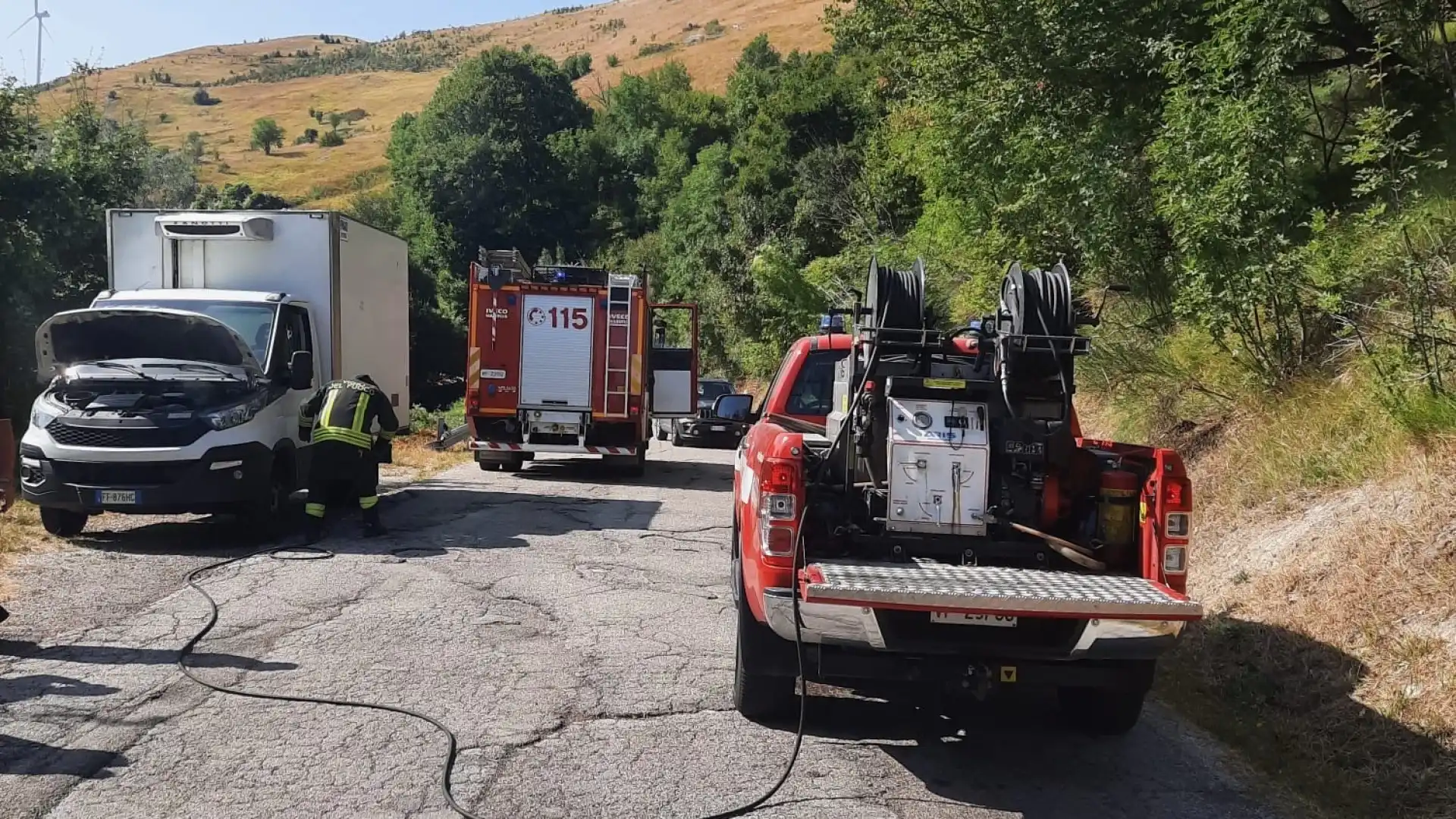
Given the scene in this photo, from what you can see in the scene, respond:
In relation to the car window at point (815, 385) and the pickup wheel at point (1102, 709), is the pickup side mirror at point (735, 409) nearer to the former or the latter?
the car window at point (815, 385)

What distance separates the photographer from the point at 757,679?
5824 mm

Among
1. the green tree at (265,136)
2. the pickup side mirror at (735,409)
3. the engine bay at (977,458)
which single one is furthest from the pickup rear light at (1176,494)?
the green tree at (265,136)

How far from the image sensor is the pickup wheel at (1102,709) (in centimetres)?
584

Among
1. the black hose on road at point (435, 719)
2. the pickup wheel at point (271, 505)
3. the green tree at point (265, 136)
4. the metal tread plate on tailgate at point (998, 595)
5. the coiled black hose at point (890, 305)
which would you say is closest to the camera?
the black hose on road at point (435, 719)

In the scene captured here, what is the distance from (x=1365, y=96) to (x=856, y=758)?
11195mm

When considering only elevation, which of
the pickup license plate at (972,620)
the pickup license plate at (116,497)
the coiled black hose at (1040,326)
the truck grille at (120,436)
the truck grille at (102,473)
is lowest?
the pickup license plate at (116,497)

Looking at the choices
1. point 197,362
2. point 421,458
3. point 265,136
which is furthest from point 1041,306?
point 265,136

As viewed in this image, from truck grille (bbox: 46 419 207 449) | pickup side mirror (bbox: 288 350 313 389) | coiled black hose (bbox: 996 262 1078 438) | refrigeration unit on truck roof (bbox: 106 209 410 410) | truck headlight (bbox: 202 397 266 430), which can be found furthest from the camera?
refrigeration unit on truck roof (bbox: 106 209 410 410)

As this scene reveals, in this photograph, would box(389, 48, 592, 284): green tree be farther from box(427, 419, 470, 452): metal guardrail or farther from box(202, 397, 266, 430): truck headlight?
box(202, 397, 266, 430): truck headlight

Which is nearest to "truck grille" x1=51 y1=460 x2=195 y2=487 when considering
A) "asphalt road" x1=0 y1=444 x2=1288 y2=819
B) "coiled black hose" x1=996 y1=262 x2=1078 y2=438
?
"asphalt road" x1=0 y1=444 x2=1288 y2=819

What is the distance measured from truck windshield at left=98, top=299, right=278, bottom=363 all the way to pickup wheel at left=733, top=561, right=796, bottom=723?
750cm

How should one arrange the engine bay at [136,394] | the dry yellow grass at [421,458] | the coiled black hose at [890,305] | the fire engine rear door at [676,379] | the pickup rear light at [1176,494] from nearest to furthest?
the pickup rear light at [1176,494] < the coiled black hose at [890,305] < the engine bay at [136,394] < the dry yellow grass at [421,458] < the fire engine rear door at [676,379]

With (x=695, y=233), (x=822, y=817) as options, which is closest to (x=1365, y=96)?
(x=822, y=817)

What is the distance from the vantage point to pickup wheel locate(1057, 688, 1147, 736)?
584 centimetres
